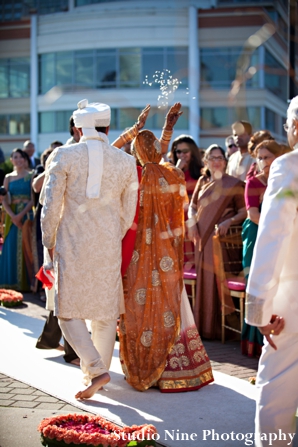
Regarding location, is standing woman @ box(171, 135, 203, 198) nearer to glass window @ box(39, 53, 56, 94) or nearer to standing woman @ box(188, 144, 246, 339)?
standing woman @ box(188, 144, 246, 339)

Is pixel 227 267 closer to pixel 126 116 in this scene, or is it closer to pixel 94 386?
pixel 94 386

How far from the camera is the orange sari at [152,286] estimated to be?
4.86 meters

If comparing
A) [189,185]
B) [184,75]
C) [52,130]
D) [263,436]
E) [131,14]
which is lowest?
[263,436]

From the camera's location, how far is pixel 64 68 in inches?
1330

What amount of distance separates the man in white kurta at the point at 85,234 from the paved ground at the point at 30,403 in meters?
0.27

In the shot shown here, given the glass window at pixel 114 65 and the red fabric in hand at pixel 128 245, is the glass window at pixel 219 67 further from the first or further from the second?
the red fabric in hand at pixel 128 245

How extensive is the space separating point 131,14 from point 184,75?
3942 millimetres

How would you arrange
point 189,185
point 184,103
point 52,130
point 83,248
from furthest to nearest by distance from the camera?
point 52,130
point 184,103
point 189,185
point 83,248

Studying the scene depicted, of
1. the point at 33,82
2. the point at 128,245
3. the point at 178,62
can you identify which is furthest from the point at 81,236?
the point at 33,82

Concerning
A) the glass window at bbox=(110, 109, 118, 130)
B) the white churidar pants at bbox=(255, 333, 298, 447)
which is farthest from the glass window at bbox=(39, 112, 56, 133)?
the white churidar pants at bbox=(255, 333, 298, 447)

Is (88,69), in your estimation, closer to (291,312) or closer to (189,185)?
(189,185)

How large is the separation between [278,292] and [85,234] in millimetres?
1864

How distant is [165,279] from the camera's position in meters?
4.93

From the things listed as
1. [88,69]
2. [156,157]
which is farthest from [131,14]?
[156,157]
